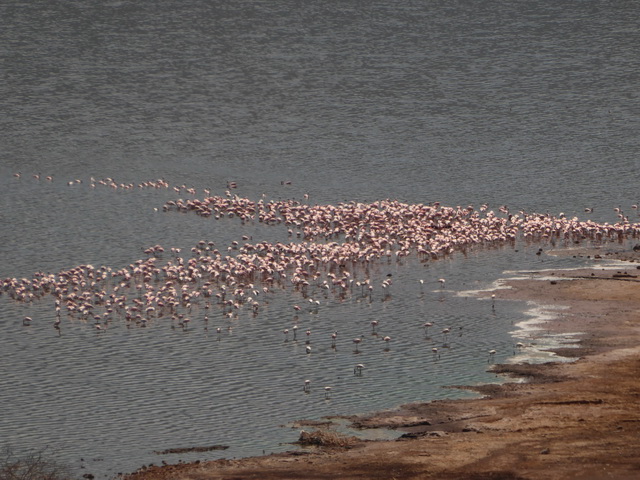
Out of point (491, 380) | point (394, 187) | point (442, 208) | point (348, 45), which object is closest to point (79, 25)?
point (348, 45)

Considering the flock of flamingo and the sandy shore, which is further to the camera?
the flock of flamingo

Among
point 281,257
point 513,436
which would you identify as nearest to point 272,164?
point 281,257

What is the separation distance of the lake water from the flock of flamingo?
65 cm

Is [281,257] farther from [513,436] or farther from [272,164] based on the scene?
[272,164]

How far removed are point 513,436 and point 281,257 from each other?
2073cm

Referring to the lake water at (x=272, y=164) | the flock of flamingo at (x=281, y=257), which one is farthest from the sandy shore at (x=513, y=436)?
the flock of flamingo at (x=281, y=257)

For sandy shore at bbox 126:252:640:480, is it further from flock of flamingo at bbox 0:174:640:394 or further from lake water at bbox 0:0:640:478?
flock of flamingo at bbox 0:174:640:394

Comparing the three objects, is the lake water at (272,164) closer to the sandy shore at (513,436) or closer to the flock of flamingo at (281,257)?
the flock of flamingo at (281,257)

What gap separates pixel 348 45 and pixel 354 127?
84.3 feet

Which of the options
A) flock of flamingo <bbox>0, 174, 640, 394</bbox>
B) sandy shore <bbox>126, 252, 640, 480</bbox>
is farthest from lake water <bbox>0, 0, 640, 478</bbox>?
sandy shore <bbox>126, 252, 640, 480</bbox>

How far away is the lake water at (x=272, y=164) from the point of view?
1316 inches

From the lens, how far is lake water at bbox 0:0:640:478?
33.4 metres

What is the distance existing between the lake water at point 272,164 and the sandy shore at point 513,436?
4.67 feet

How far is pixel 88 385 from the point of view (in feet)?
112
